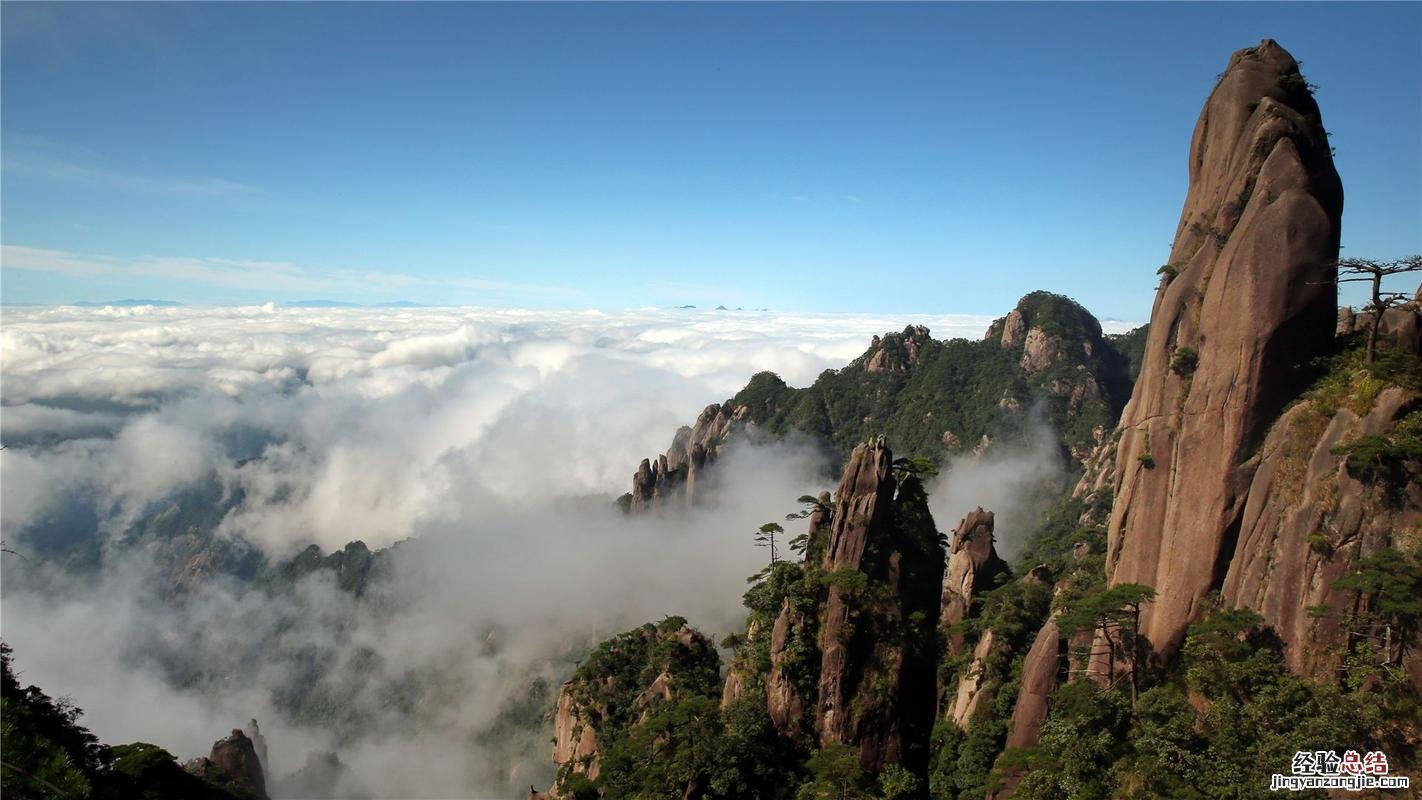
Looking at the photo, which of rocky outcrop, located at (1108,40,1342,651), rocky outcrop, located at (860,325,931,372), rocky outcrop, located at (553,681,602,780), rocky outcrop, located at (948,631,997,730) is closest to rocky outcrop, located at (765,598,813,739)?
rocky outcrop, located at (948,631,997,730)

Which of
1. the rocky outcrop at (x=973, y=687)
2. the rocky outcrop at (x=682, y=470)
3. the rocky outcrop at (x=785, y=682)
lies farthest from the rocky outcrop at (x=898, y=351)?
the rocky outcrop at (x=785, y=682)

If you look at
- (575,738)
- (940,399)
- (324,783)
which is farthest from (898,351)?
(324,783)

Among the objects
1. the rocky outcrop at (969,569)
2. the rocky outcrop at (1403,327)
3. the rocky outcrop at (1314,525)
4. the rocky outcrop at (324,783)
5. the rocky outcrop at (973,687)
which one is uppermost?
the rocky outcrop at (1403,327)

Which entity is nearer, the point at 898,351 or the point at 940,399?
the point at 940,399

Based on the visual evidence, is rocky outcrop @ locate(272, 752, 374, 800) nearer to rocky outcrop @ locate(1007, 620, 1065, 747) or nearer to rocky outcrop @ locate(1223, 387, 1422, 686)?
rocky outcrop @ locate(1007, 620, 1065, 747)

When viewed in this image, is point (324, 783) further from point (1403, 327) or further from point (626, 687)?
point (1403, 327)

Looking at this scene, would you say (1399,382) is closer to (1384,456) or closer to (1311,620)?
(1384,456)

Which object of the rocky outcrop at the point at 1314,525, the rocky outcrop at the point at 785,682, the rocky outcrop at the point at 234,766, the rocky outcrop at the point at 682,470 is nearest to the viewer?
the rocky outcrop at the point at 1314,525

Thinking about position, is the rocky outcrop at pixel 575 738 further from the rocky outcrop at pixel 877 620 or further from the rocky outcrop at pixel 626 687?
the rocky outcrop at pixel 877 620

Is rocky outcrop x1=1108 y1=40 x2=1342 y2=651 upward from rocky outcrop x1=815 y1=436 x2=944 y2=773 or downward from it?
upward
